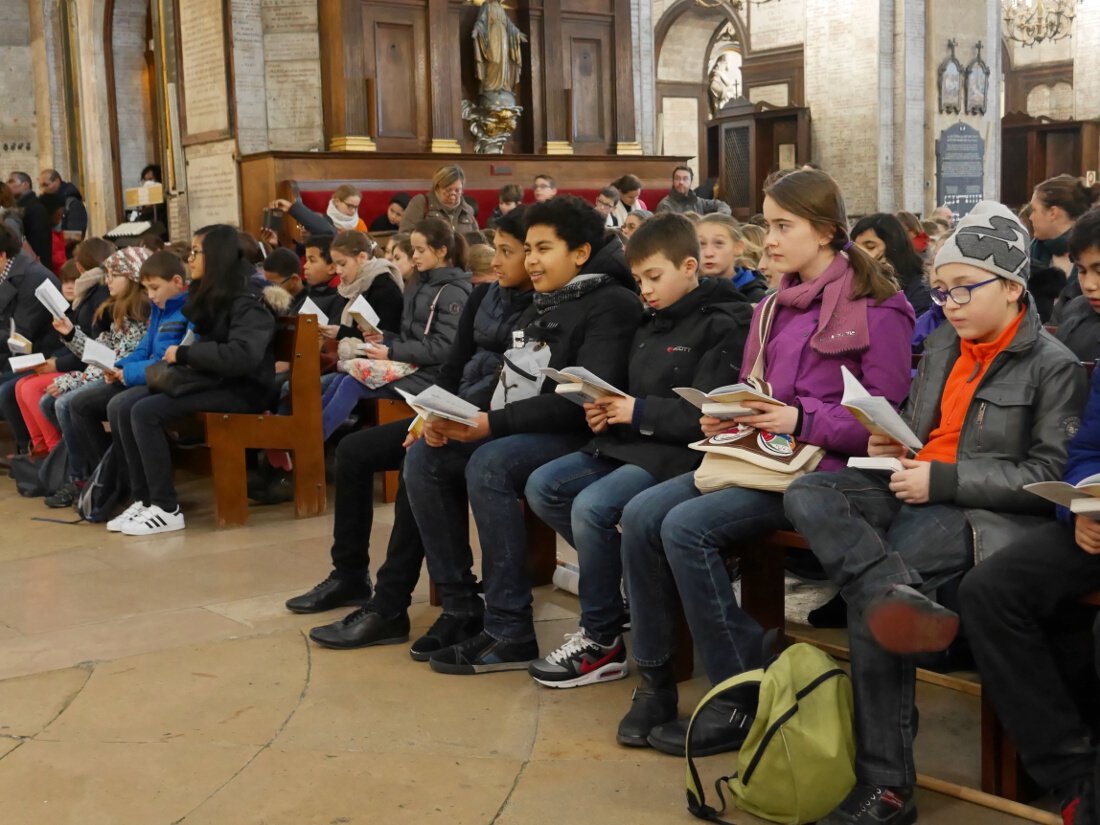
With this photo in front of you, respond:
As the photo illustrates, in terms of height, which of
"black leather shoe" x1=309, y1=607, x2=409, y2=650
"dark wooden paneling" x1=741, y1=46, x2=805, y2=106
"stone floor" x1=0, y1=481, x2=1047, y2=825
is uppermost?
"dark wooden paneling" x1=741, y1=46, x2=805, y2=106

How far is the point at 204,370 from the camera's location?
19.9 feet

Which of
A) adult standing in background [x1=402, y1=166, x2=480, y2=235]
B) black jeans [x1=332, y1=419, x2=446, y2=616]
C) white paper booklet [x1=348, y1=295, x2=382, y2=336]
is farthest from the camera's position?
adult standing in background [x1=402, y1=166, x2=480, y2=235]

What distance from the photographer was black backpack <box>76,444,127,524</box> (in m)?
6.39

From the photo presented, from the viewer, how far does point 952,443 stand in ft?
10.2

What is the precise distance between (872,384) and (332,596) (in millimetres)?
2220

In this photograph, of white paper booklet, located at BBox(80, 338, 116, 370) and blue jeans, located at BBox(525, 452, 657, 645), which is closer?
blue jeans, located at BBox(525, 452, 657, 645)

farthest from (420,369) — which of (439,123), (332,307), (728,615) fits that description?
(439,123)

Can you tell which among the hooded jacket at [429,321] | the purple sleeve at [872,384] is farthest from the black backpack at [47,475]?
the purple sleeve at [872,384]

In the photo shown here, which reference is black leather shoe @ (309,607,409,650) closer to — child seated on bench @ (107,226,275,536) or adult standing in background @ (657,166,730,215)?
child seated on bench @ (107,226,275,536)

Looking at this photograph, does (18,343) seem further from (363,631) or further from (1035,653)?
(1035,653)

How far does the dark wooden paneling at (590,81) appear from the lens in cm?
1627

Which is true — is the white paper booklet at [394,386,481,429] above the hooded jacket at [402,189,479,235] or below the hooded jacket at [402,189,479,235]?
below

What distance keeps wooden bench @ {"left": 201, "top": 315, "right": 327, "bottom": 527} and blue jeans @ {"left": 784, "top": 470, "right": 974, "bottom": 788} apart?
12.1 feet

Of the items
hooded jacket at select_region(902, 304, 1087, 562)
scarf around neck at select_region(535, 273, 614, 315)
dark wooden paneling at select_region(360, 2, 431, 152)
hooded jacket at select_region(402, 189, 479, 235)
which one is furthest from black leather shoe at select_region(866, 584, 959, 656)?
dark wooden paneling at select_region(360, 2, 431, 152)
